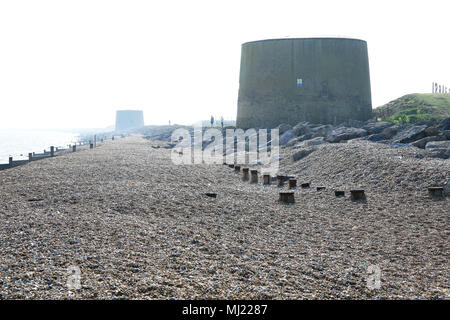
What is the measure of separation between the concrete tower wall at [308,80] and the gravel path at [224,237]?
14625 millimetres

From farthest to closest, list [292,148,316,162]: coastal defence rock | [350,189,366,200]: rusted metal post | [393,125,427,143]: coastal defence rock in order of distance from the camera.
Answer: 1. [292,148,316,162]: coastal defence rock
2. [393,125,427,143]: coastal defence rock
3. [350,189,366,200]: rusted metal post

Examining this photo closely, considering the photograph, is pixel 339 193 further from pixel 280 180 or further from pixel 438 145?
pixel 438 145

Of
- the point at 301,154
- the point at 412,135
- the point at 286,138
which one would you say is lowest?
the point at 301,154

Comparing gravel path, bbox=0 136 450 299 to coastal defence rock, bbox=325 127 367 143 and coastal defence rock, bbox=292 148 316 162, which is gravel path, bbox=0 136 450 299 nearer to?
coastal defence rock, bbox=292 148 316 162

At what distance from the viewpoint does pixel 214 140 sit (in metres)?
26.4

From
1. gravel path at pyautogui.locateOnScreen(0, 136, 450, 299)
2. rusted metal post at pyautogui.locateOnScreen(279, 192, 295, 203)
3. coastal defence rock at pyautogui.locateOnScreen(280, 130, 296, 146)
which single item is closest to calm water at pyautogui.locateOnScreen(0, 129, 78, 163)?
coastal defence rock at pyautogui.locateOnScreen(280, 130, 296, 146)

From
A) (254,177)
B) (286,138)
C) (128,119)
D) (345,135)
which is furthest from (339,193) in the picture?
(128,119)

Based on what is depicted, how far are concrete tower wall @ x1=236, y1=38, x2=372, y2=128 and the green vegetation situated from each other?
297cm

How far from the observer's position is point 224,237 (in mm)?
6551

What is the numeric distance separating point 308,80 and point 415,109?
953 cm

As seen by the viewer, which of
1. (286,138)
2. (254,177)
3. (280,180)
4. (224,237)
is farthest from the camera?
(286,138)

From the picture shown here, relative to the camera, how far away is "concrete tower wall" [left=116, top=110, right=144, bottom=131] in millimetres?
147125
